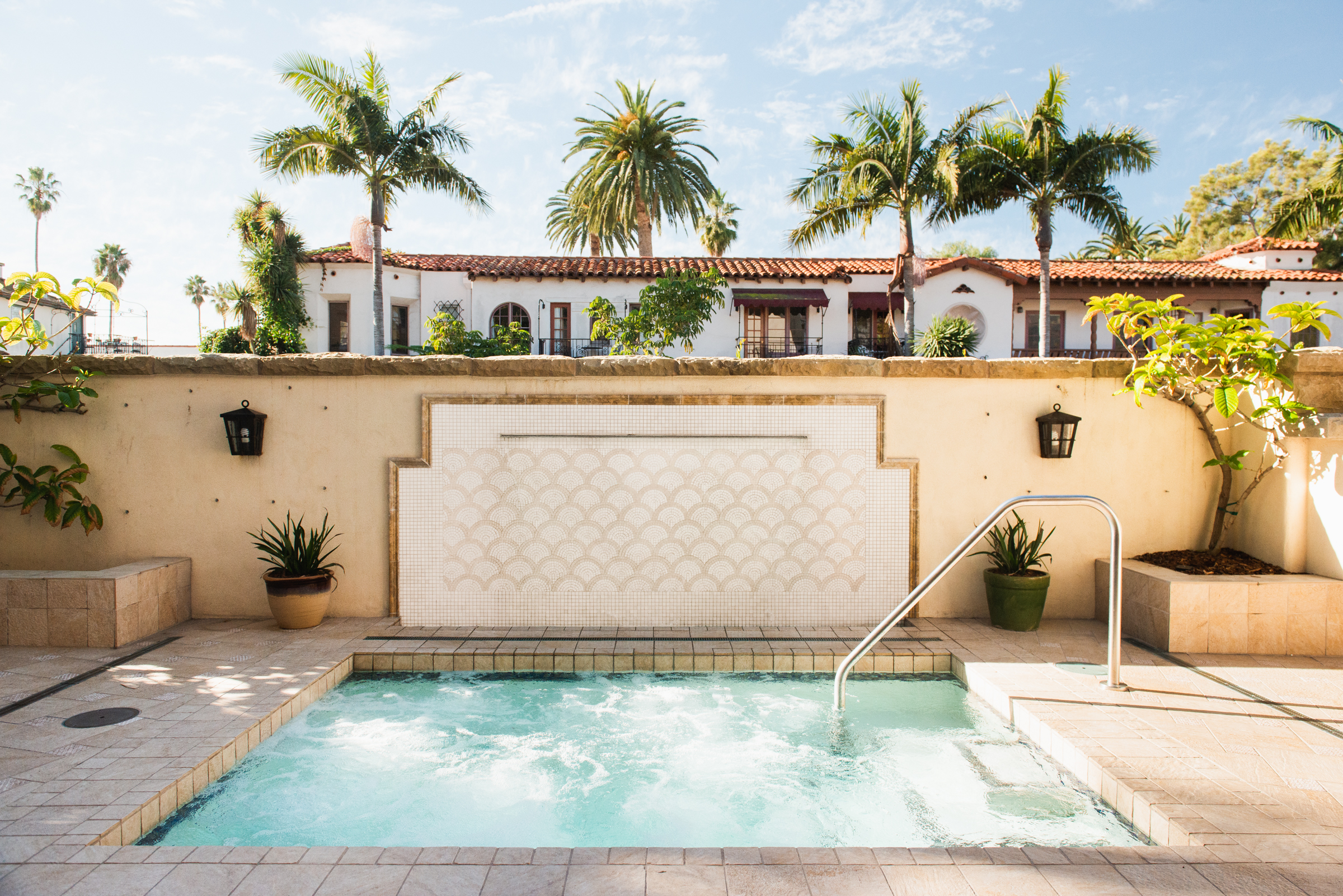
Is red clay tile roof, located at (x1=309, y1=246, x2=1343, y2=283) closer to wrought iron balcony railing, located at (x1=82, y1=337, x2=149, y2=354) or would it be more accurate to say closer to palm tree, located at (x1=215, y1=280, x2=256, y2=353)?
palm tree, located at (x1=215, y1=280, x2=256, y2=353)

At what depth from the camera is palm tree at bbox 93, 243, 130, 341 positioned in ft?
136

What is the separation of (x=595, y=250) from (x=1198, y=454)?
2049 cm

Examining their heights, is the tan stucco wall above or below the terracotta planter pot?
above

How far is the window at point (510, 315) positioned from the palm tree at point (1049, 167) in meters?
10.9

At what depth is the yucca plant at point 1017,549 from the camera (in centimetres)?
496

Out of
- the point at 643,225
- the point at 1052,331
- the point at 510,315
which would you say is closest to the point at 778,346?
the point at 643,225

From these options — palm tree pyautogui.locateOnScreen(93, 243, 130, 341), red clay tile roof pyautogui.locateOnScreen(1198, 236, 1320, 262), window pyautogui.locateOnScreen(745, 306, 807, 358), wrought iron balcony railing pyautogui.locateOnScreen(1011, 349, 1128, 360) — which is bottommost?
wrought iron balcony railing pyautogui.locateOnScreen(1011, 349, 1128, 360)

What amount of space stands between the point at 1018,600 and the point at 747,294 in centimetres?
1417

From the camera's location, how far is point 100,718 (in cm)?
338

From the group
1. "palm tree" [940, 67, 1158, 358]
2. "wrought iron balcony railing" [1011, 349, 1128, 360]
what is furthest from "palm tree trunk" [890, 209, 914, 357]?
"wrought iron balcony railing" [1011, 349, 1128, 360]

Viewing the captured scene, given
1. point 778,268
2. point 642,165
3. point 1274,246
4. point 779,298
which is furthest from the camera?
point 1274,246

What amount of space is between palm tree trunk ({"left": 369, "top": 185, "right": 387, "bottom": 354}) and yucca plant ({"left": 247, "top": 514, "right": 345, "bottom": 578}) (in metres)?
12.2

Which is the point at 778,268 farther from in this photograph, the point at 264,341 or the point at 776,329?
the point at 264,341

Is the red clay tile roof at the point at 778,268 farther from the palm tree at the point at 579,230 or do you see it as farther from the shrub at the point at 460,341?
the shrub at the point at 460,341
